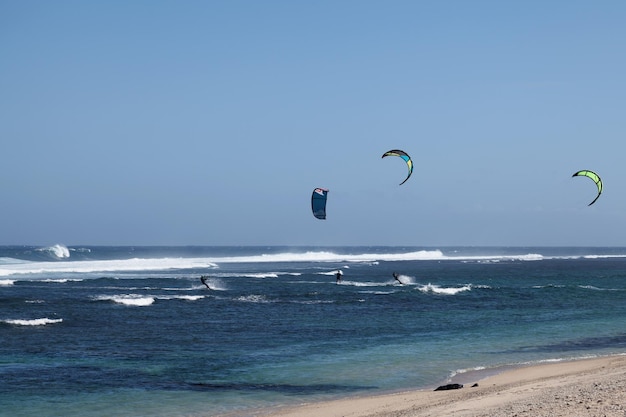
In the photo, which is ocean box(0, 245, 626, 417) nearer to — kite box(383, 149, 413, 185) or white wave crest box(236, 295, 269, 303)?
white wave crest box(236, 295, 269, 303)

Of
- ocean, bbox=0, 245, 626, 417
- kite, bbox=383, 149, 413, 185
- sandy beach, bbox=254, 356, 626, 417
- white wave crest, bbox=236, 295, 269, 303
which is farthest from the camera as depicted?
white wave crest, bbox=236, 295, 269, 303

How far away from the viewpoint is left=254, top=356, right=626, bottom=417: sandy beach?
10.7 metres

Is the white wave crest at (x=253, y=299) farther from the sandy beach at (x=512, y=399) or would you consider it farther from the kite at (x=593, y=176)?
the sandy beach at (x=512, y=399)

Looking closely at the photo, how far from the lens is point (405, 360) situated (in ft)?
63.8

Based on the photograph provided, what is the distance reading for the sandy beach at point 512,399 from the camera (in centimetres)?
1070

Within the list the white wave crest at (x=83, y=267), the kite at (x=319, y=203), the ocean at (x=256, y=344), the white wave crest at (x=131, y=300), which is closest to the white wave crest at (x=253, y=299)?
the ocean at (x=256, y=344)

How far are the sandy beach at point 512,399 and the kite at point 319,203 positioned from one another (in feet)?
35.7

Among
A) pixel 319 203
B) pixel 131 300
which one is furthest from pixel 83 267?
pixel 319 203

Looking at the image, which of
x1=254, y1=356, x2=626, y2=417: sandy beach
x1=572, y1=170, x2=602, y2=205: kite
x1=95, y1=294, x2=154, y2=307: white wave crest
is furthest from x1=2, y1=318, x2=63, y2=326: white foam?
x1=572, y1=170, x2=602, y2=205: kite

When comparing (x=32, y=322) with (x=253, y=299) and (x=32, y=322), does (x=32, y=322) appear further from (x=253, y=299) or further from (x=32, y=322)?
(x=253, y=299)

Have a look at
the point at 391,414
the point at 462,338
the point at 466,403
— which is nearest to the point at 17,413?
the point at 391,414

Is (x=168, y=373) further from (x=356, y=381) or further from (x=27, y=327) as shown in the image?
(x=27, y=327)

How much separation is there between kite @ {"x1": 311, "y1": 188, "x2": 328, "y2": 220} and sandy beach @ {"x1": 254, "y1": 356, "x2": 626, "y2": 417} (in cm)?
1089

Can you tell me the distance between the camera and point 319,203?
27031mm
